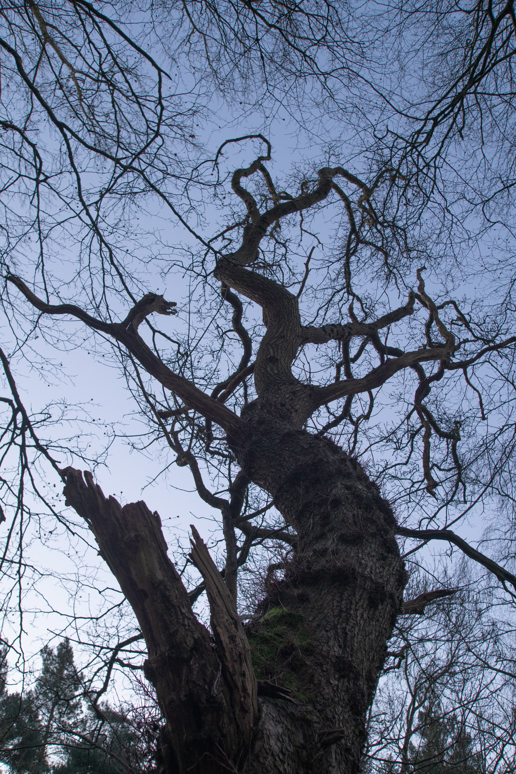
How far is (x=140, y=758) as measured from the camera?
180 centimetres

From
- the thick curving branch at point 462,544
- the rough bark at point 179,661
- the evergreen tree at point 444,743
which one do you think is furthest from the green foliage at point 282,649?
the evergreen tree at point 444,743

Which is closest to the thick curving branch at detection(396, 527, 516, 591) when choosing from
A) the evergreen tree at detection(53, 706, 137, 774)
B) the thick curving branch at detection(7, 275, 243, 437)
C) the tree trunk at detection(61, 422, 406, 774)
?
the tree trunk at detection(61, 422, 406, 774)

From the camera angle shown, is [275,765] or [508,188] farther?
[508,188]

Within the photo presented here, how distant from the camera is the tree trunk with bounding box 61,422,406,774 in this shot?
1643mm

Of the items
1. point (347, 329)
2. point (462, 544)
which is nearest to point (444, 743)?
point (462, 544)

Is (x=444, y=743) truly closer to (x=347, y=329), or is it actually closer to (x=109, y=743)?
(x=109, y=743)

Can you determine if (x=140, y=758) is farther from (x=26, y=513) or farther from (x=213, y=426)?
(x=213, y=426)

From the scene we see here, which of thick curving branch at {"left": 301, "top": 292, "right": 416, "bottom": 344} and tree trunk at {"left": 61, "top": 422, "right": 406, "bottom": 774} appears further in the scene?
thick curving branch at {"left": 301, "top": 292, "right": 416, "bottom": 344}

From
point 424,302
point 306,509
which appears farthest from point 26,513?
point 424,302

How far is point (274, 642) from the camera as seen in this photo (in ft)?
7.37

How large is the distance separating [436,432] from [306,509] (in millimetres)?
3025

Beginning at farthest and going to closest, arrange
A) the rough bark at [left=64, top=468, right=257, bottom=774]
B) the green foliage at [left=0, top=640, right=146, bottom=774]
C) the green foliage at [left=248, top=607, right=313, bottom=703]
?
1. the green foliage at [left=0, top=640, right=146, bottom=774]
2. the green foliage at [left=248, top=607, right=313, bottom=703]
3. the rough bark at [left=64, top=468, right=257, bottom=774]

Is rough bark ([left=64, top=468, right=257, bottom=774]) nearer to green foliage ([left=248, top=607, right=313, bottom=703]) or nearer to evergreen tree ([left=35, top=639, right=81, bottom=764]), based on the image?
green foliage ([left=248, top=607, right=313, bottom=703])

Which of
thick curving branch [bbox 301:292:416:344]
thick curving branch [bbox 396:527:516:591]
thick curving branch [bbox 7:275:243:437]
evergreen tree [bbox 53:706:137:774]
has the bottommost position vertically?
evergreen tree [bbox 53:706:137:774]
